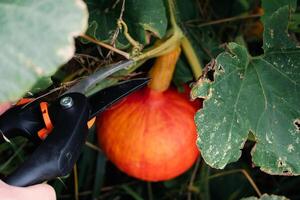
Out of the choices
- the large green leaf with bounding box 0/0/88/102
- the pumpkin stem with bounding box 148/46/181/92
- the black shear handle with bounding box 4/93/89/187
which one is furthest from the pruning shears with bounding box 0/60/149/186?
the large green leaf with bounding box 0/0/88/102

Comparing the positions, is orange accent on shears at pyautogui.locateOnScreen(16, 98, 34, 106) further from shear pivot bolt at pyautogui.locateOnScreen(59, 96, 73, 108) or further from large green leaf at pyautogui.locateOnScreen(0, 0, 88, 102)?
large green leaf at pyautogui.locateOnScreen(0, 0, 88, 102)

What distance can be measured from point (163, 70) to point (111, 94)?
175 millimetres

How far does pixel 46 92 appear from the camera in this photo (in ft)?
3.44

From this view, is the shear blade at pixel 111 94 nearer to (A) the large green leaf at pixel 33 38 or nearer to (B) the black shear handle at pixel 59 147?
(B) the black shear handle at pixel 59 147

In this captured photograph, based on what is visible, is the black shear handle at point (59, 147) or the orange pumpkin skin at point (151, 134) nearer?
the black shear handle at point (59, 147)

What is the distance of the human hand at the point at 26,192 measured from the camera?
0.70m

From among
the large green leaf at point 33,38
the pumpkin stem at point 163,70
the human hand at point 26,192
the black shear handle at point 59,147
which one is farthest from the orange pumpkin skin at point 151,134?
the large green leaf at point 33,38

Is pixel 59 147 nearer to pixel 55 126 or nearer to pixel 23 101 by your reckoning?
pixel 55 126

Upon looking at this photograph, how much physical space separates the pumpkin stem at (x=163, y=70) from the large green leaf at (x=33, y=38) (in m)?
0.54

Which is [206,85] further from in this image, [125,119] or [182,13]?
[182,13]

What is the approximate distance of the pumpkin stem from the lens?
1.10 metres

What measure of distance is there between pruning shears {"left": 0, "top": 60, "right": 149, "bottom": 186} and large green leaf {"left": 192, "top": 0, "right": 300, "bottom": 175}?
16 cm

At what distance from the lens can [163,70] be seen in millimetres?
1120

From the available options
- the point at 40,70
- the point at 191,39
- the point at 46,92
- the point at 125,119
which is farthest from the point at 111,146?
the point at 40,70
